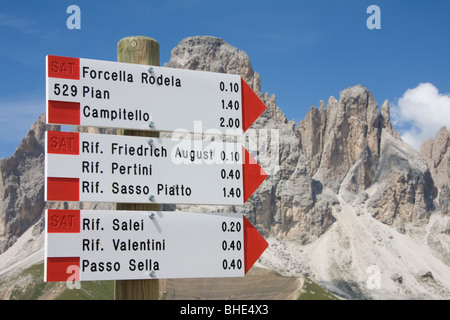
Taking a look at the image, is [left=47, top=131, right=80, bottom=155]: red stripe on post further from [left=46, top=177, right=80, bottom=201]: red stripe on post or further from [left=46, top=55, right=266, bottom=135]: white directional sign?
[left=46, top=177, right=80, bottom=201]: red stripe on post

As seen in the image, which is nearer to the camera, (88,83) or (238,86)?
(88,83)

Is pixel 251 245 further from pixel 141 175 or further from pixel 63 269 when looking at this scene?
pixel 63 269

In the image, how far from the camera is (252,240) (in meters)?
10.5

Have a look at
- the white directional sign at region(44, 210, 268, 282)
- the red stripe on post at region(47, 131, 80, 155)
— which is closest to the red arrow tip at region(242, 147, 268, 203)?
the white directional sign at region(44, 210, 268, 282)

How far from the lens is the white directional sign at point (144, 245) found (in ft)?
30.4

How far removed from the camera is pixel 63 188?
31.1 feet

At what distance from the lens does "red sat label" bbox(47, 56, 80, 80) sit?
988cm

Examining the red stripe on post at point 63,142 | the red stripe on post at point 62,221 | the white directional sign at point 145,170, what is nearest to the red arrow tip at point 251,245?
the white directional sign at point 145,170

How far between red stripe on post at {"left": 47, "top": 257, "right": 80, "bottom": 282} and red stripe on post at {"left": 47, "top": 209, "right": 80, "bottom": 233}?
434 mm

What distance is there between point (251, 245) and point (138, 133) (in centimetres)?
271

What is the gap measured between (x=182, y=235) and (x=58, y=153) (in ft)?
→ 7.71
